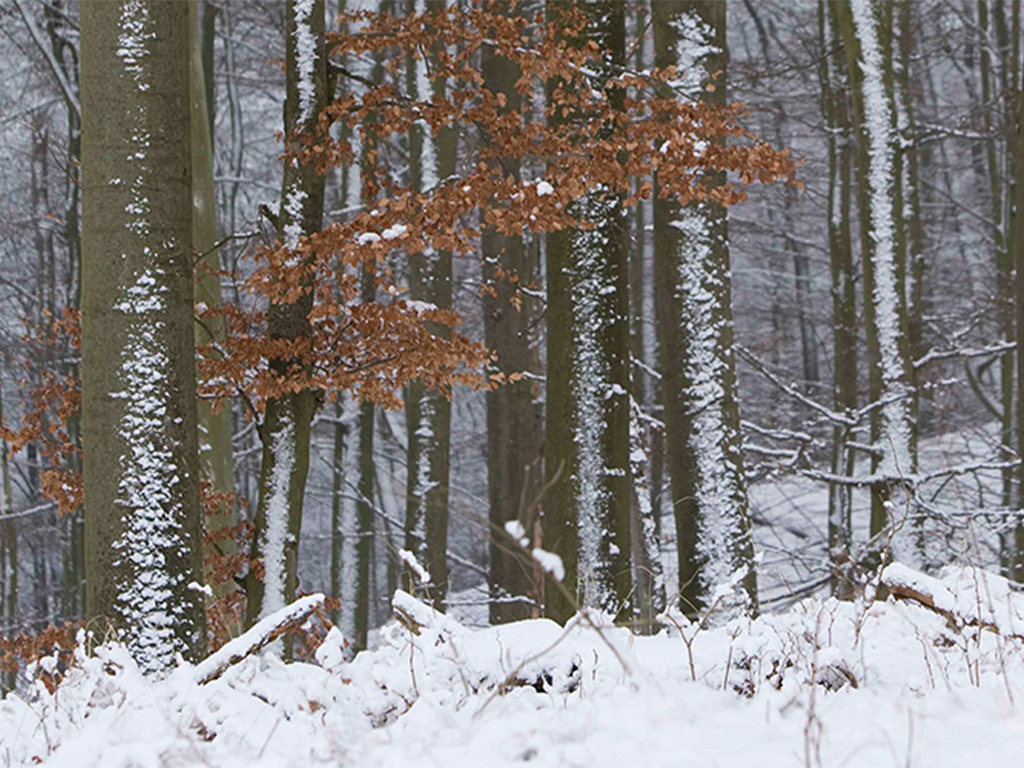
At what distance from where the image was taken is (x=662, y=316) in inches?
348

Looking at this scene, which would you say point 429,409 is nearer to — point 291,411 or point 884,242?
point 291,411

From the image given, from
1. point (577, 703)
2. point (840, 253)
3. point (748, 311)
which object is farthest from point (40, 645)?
point (748, 311)

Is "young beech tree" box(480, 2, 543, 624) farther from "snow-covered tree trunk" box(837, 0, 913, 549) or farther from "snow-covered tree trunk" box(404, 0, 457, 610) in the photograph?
"snow-covered tree trunk" box(837, 0, 913, 549)

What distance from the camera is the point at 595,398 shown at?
8.06 meters

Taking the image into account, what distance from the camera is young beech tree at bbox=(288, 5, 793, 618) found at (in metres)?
7.12

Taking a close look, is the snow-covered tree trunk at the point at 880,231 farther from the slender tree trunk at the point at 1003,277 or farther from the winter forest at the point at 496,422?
the slender tree trunk at the point at 1003,277

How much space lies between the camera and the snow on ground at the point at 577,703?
3111 mm

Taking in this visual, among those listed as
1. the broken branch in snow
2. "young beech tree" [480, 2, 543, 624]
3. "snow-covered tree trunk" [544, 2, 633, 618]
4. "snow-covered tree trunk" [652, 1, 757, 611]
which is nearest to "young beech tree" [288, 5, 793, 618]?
"snow-covered tree trunk" [544, 2, 633, 618]

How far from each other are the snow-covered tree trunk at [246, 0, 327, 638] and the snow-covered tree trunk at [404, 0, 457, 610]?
4831 millimetres

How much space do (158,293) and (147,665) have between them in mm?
2095

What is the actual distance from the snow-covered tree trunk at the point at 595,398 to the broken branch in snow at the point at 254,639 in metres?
3.54

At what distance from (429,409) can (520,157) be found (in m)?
6.35

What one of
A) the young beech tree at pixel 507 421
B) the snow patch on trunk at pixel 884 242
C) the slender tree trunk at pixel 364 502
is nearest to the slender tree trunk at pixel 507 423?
the young beech tree at pixel 507 421

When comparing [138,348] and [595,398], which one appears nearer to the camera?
[138,348]
